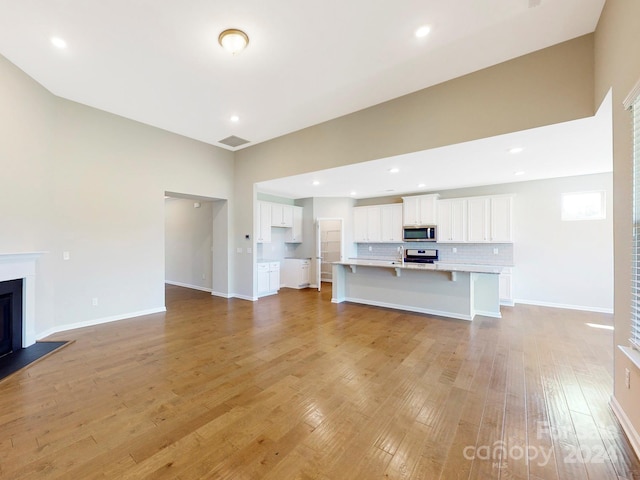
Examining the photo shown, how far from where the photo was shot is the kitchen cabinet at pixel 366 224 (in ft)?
26.4

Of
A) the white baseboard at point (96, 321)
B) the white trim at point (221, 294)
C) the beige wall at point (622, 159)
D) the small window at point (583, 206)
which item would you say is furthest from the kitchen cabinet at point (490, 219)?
the white baseboard at point (96, 321)

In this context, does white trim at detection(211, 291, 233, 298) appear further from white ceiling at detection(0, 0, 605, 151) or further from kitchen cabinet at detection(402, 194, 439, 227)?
kitchen cabinet at detection(402, 194, 439, 227)

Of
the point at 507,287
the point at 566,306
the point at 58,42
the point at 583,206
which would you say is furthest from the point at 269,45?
the point at 566,306

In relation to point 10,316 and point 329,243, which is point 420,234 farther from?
point 10,316

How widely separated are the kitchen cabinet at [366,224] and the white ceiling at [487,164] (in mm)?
986

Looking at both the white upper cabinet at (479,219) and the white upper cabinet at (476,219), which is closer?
the white upper cabinet at (476,219)

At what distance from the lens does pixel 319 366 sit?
3006 mm

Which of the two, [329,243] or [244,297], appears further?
[329,243]

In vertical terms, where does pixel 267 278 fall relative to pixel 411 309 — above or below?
above

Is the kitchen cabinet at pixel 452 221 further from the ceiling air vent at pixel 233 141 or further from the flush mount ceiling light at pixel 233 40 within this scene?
the flush mount ceiling light at pixel 233 40

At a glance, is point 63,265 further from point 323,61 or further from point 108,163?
point 323,61

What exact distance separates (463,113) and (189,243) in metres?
7.47

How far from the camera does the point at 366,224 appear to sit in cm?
823

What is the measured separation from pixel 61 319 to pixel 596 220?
9.61 metres
